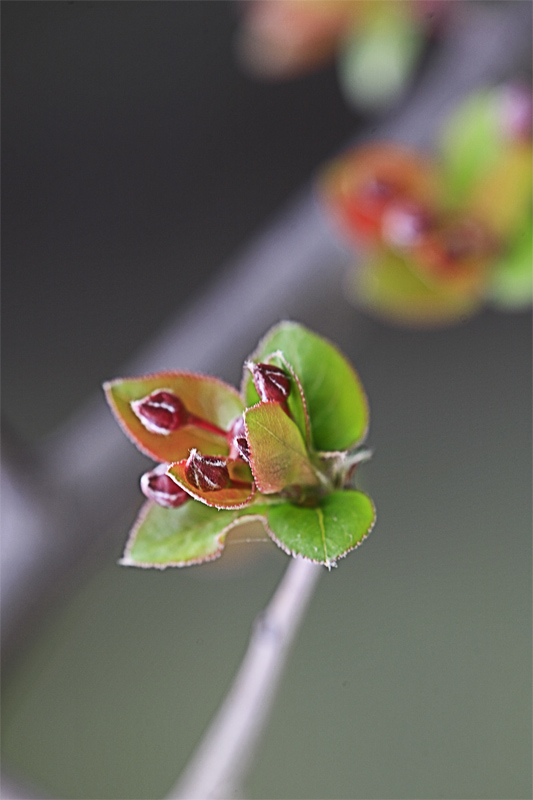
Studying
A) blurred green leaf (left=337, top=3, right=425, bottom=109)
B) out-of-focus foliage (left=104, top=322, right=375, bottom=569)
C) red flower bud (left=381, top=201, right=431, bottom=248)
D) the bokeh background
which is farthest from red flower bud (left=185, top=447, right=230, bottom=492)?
the bokeh background

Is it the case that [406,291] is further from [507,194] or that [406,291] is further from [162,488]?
[162,488]

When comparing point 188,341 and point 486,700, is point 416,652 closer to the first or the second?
point 486,700

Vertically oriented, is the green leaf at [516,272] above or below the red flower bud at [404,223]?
below

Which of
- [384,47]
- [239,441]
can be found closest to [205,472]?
[239,441]

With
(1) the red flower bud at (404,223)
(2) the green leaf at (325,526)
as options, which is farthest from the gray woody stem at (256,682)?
(1) the red flower bud at (404,223)

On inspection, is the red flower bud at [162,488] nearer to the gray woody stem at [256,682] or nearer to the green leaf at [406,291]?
the gray woody stem at [256,682]

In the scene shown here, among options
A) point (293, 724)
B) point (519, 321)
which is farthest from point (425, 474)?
point (293, 724)
